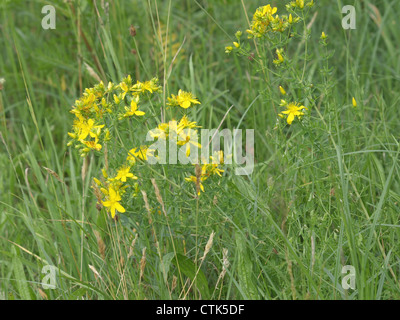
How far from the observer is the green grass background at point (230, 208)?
1861 mm

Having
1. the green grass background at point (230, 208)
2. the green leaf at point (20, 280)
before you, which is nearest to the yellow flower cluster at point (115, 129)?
the green grass background at point (230, 208)

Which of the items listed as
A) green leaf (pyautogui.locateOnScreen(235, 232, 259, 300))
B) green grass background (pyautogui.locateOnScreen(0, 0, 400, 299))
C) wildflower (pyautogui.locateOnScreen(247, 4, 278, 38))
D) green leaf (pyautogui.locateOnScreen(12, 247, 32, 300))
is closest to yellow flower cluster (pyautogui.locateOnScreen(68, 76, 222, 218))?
green grass background (pyautogui.locateOnScreen(0, 0, 400, 299))

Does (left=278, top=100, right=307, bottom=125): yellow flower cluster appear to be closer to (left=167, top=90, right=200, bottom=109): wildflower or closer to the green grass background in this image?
the green grass background

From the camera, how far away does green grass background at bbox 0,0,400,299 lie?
1.86 meters

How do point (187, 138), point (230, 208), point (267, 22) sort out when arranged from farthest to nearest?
1. point (267, 22)
2. point (230, 208)
3. point (187, 138)

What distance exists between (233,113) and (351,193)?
3.82ft

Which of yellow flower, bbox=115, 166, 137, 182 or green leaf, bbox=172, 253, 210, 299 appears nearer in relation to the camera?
yellow flower, bbox=115, 166, 137, 182

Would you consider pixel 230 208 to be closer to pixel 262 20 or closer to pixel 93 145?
pixel 93 145

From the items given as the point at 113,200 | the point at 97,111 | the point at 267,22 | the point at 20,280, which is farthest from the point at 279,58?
the point at 20,280

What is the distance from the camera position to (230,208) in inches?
74.5

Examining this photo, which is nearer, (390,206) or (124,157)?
(124,157)

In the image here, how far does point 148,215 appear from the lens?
6.03 ft
